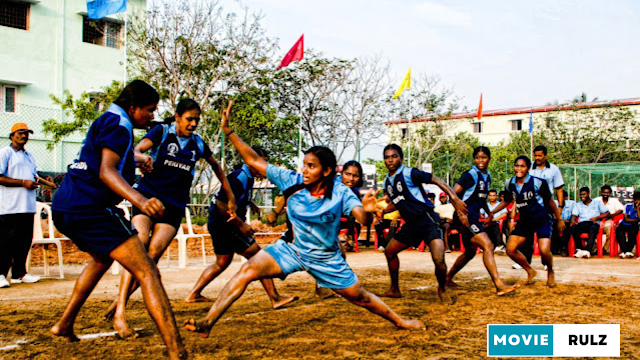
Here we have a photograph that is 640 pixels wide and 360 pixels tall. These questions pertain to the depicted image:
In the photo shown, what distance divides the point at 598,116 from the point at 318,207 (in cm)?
3863

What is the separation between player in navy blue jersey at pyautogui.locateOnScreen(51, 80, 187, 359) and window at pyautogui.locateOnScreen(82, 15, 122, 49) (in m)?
21.5

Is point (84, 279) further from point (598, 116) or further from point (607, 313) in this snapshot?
point (598, 116)

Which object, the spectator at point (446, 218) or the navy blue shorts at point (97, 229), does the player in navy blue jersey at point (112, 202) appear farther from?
the spectator at point (446, 218)

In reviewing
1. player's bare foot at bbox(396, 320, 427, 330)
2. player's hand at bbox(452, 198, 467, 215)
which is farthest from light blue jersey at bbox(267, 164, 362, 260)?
player's hand at bbox(452, 198, 467, 215)

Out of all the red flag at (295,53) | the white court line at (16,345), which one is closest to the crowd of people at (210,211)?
the white court line at (16,345)

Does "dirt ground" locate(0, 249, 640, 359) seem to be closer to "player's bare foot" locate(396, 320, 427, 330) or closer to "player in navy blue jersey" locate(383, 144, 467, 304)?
"player's bare foot" locate(396, 320, 427, 330)

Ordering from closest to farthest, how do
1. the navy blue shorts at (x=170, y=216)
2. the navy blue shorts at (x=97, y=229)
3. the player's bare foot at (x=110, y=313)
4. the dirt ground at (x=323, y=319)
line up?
1. the navy blue shorts at (x=97, y=229)
2. the dirt ground at (x=323, y=319)
3. the player's bare foot at (x=110, y=313)
4. the navy blue shorts at (x=170, y=216)

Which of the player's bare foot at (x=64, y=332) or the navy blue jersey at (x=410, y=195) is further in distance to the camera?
the navy blue jersey at (x=410, y=195)

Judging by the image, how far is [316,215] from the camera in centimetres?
447

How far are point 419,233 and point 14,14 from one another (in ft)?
69.7

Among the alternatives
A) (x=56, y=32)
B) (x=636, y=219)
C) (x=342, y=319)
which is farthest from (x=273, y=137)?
(x=342, y=319)

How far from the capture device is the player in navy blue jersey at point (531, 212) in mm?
8117

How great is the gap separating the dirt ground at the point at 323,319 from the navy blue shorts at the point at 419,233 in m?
0.74

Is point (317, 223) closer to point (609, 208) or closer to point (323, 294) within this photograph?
point (323, 294)
